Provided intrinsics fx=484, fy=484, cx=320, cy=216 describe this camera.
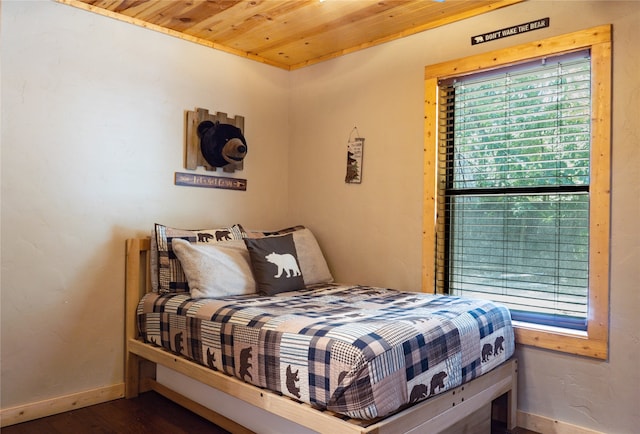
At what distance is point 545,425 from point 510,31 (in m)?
2.16

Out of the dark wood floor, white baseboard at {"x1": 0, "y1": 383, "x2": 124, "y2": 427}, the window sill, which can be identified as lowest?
the dark wood floor

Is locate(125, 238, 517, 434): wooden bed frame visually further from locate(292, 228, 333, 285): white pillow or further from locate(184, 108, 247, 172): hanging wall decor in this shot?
locate(292, 228, 333, 285): white pillow

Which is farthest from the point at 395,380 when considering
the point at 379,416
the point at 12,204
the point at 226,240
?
the point at 12,204

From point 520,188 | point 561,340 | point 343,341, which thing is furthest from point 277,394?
point 520,188

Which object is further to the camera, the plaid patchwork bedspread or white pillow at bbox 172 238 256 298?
white pillow at bbox 172 238 256 298

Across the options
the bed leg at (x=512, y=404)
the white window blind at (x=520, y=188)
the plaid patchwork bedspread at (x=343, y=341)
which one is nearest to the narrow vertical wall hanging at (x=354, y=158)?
the white window blind at (x=520, y=188)

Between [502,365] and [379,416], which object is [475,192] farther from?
[379,416]

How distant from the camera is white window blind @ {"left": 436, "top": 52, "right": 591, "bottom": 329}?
2.54 metres

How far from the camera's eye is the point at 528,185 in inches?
107

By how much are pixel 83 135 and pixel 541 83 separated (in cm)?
262

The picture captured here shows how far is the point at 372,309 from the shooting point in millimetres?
2381

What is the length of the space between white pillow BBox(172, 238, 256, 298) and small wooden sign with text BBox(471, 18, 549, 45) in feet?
6.32

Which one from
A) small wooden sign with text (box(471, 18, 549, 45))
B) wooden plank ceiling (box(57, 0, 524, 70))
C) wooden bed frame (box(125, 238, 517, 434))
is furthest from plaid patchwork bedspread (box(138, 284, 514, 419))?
wooden plank ceiling (box(57, 0, 524, 70))

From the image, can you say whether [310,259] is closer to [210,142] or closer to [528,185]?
[210,142]
